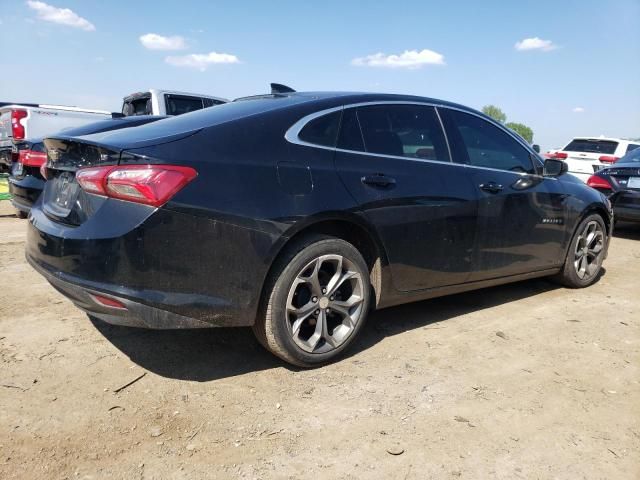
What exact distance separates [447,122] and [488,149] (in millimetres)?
501

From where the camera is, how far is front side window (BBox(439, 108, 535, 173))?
3855 mm

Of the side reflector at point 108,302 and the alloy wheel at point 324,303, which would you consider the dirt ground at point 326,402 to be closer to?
the alloy wheel at point 324,303

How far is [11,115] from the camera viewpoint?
35.3ft

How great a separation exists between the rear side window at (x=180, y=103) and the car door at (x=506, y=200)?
708cm

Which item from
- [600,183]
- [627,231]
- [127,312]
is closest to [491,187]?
[127,312]

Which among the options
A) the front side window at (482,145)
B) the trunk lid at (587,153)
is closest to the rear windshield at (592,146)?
the trunk lid at (587,153)

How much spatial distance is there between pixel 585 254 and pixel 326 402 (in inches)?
137

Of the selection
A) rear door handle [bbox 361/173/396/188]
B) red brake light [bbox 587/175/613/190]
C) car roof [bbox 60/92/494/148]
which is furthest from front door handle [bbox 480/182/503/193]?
red brake light [bbox 587/175/613/190]

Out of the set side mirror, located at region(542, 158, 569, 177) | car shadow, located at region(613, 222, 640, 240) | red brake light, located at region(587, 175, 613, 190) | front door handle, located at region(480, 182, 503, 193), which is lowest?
car shadow, located at region(613, 222, 640, 240)

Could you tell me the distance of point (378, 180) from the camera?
3211mm

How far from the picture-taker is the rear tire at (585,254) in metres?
4.90

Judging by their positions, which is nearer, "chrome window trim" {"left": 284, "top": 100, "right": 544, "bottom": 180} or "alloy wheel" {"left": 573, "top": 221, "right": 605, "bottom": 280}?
"chrome window trim" {"left": 284, "top": 100, "right": 544, "bottom": 180}

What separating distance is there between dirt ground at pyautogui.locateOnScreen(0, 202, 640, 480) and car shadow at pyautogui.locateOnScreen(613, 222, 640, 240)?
5.12 m

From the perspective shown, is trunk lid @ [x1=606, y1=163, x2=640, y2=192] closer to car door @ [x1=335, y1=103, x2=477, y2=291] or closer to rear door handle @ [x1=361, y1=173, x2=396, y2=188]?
car door @ [x1=335, y1=103, x2=477, y2=291]
